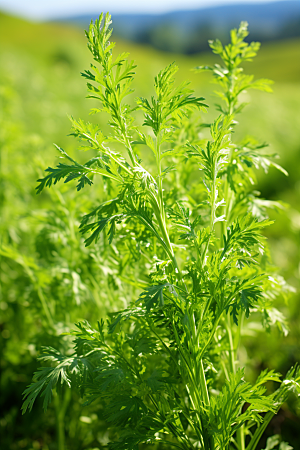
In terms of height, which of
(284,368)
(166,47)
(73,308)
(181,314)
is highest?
(166,47)

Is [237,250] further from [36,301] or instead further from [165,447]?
[36,301]

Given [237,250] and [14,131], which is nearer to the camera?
[237,250]

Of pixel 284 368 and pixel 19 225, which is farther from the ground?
pixel 19 225

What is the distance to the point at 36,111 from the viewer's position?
24.8 feet

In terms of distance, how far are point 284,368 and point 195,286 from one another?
1798 mm

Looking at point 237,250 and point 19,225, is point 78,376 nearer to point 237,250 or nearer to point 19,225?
point 237,250

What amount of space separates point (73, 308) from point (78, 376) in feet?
3.20

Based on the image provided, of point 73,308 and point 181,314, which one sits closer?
point 181,314

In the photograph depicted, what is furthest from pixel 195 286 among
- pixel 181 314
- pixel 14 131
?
pixel 14 131

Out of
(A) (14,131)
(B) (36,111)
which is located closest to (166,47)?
(B) (36,111)

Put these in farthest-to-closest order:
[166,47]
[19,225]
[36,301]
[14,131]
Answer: [166,47] < [19,225] < [14,131] < [36,301]

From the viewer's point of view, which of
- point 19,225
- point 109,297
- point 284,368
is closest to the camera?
point 109,297

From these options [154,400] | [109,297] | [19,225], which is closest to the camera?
[154,400]

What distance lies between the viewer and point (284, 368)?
99.9 inches
